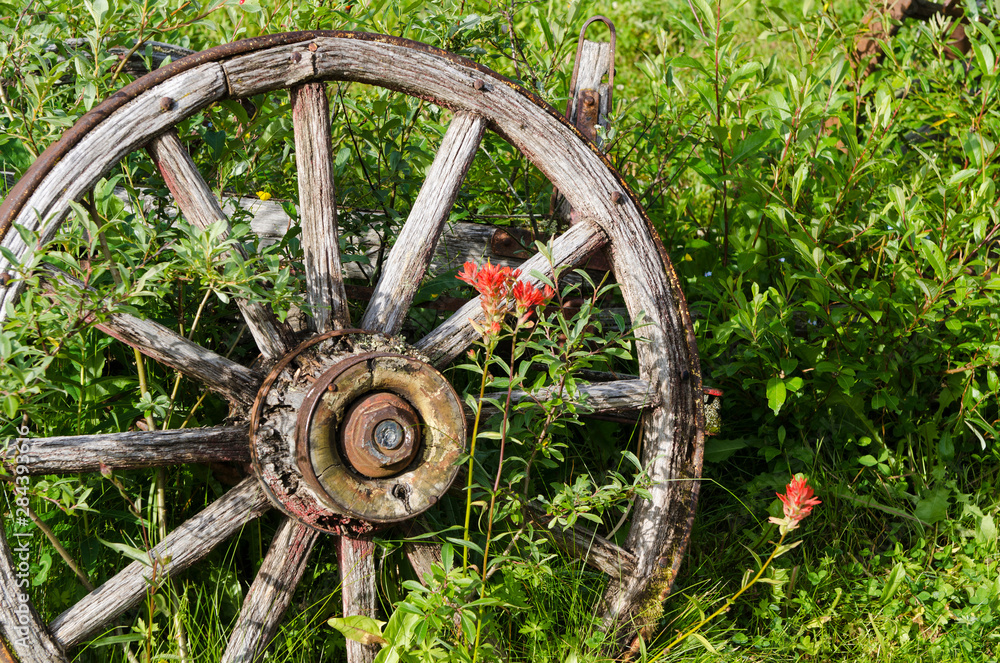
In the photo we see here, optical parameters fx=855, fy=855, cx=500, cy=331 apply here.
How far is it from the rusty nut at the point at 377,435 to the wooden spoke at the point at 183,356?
264 mm

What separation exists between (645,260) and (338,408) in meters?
0.87


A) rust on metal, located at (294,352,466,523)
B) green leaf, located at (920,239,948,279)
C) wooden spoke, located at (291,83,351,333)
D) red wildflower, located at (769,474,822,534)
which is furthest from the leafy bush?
red wildflower, located at (769,474,822,534)

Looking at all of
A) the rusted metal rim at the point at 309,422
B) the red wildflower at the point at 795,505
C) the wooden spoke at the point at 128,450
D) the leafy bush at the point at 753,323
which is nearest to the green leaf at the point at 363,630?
the leafy bush at the point at 753,323

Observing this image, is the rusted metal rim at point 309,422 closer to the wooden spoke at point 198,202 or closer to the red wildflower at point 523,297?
the wooden spoke at point 198,202

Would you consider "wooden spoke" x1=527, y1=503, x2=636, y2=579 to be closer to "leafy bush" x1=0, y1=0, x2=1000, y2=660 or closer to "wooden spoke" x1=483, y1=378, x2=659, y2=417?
"leafy bush" x1=0, y1=0, x2=1000, y2=660

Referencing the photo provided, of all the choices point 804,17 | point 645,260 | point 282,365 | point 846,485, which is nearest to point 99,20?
point 282,365

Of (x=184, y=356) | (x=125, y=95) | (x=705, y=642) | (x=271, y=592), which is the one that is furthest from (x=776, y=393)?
(x=125, y=95)

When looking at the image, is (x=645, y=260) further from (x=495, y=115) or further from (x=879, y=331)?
(x=879, y=331)

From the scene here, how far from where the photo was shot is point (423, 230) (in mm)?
Answer: 2100

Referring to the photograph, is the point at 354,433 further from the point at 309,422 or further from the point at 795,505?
the point at 795,505

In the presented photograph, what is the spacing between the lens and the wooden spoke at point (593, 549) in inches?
84.4

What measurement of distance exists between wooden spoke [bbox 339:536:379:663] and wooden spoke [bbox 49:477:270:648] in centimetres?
23

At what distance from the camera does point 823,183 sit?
9.82 feet

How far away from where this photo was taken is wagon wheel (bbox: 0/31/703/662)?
5.89 ft
